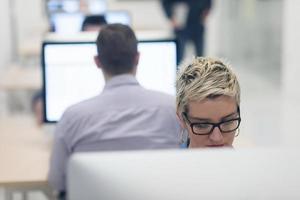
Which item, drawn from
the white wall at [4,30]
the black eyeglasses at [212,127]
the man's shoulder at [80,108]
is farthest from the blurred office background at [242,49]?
the black eyeglasses at [212,127]

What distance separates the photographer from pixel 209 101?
5.63 feet

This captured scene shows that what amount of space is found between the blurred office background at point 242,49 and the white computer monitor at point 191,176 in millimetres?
1989

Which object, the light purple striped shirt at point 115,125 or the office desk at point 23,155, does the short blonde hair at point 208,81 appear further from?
the office desk at point 23,155

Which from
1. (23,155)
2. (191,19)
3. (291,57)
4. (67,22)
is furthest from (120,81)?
(191,19)

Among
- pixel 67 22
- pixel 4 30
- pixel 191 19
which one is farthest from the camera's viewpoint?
pixel 191 19

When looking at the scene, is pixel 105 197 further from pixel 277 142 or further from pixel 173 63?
pixel 277 142

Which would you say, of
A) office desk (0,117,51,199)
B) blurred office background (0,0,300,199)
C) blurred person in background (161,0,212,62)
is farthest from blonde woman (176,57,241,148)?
blurred person in background (161,0,212,62)

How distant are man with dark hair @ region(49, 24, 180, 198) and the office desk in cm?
9

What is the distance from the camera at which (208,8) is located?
7.83 m

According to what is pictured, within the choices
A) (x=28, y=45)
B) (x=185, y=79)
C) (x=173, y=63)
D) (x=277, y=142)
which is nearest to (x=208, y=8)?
(x=28, y=45)

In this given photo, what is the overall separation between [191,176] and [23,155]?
189 centimetres

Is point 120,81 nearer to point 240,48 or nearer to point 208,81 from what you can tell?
point 208,81

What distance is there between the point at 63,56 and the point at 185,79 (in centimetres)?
133

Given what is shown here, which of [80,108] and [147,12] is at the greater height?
[80,108]
